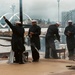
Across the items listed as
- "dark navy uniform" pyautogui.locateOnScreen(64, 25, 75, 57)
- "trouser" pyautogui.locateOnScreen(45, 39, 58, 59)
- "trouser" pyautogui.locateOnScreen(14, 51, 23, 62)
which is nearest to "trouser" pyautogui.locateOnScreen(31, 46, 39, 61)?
"trouser" pyautogui.locateOnScreen(14, 51, 23, 62)

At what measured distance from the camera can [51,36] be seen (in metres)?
13.7

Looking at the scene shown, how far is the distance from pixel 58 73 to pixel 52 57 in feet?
15.1

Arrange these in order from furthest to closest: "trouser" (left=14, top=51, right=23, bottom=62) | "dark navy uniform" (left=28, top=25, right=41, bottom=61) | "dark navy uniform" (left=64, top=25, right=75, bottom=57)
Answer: "dark navy uniform" (left=64, top=25, right=75, bottom=57), "dark navy uniform" (left=28, top=25, right=41, bottom=61), "trouser" (left=14, top=51, right=23, bottom=62)

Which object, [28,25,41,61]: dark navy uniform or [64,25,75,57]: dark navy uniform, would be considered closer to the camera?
[28,25,41,61]: dark navy uniform

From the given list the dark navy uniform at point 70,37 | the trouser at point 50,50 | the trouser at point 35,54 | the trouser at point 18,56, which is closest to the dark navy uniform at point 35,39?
the trouser at point 35,54

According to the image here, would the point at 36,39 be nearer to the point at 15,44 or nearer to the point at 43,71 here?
the point at 15,44

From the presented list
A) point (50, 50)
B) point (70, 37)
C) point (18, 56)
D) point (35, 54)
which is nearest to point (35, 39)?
point (35, 54)

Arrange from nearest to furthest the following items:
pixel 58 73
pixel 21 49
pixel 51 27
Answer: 1. pixel 58 73
2. pixel 21 49
3. pixel 51 27

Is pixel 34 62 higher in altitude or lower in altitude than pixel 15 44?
lower

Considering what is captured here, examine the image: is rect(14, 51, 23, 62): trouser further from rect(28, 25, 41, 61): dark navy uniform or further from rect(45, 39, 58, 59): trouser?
rect(45, 39, 58, 59): trouser

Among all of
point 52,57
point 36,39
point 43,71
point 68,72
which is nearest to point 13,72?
point 43,71

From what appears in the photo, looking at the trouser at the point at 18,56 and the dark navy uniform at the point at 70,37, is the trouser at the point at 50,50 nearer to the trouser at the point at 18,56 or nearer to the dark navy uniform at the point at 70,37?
the dark navy uniform at the point at 70,37

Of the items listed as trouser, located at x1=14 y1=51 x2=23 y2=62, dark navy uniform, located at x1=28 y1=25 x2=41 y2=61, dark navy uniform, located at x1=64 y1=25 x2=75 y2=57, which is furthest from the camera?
dark navy uniform, located at x1=64 y1=25 x2=75 y2=57

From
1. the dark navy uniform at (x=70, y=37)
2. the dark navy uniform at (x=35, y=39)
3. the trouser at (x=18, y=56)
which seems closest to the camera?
the trouser at (x=18, y=56)
